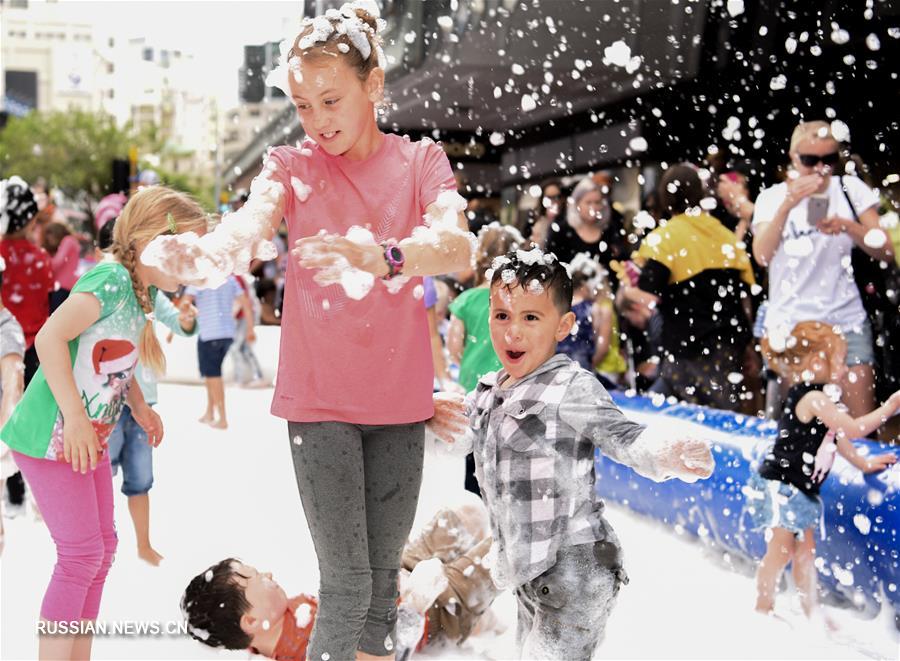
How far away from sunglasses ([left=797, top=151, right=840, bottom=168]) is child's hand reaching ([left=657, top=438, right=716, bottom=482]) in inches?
114

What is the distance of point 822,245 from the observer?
4.66 meters

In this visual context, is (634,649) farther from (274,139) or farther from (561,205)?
(274,139)

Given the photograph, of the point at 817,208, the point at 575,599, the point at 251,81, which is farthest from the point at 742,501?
the point at 251,81

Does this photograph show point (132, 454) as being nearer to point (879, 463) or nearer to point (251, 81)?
point (879, 463)

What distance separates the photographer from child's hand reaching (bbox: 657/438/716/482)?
7.22ft

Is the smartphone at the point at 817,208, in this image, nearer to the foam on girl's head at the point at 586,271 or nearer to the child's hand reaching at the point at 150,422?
the foam on girl's head at the point at 586,271

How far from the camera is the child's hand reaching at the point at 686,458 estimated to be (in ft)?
7.22

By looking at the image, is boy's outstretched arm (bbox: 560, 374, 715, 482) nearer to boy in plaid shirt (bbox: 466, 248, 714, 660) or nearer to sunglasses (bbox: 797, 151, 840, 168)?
boy in plaid shirt (bbox: 466, 248, 714, 660)

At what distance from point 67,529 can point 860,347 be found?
3597mm

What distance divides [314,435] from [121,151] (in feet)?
176

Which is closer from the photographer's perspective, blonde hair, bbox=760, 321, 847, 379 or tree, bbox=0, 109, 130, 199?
blonde hair, bbox=760, 321, 847, 379

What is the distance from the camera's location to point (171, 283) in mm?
2932

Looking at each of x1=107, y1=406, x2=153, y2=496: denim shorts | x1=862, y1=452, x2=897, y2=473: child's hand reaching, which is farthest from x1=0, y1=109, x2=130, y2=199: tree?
x1=862, y1=452, x2=897, y2=473: child's hand reaching

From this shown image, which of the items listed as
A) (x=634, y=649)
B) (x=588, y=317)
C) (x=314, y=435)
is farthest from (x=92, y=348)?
(x=588, y=317)
